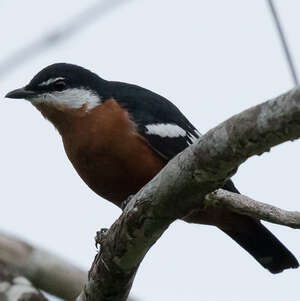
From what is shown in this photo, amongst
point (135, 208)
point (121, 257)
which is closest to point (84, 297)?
point (121, 257)

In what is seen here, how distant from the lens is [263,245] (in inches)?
283

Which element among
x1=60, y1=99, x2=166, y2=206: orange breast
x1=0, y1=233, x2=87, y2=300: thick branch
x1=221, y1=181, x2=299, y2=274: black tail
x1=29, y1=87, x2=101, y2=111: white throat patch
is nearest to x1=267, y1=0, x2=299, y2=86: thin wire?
x1=60, y1=99, x2=166, y2=206: orange breast

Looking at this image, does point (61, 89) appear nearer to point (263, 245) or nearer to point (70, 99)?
point (70, 99)

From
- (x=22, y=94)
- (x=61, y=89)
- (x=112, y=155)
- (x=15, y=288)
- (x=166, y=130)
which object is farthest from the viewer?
(x=61, y=89)

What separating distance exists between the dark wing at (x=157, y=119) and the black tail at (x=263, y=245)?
74 centimetres

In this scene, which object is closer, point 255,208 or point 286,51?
point 286,51

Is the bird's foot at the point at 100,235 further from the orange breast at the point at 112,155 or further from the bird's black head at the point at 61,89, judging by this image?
the bird's black head at the point at 61,89

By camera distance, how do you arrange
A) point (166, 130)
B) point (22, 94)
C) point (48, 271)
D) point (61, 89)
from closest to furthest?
point (166, 130) < point (22, 94) < point (61, 89) < point (48, 271)

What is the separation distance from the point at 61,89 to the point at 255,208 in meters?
2.76

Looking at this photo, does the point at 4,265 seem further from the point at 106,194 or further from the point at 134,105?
the point at 134,105

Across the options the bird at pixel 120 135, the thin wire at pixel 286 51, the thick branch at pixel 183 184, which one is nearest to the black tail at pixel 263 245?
the bird at pixel 120 135

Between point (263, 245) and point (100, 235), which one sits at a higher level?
point (100, 235)

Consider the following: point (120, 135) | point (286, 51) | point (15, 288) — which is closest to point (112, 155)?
point (120, 135)

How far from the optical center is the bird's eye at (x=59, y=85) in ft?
23.5
